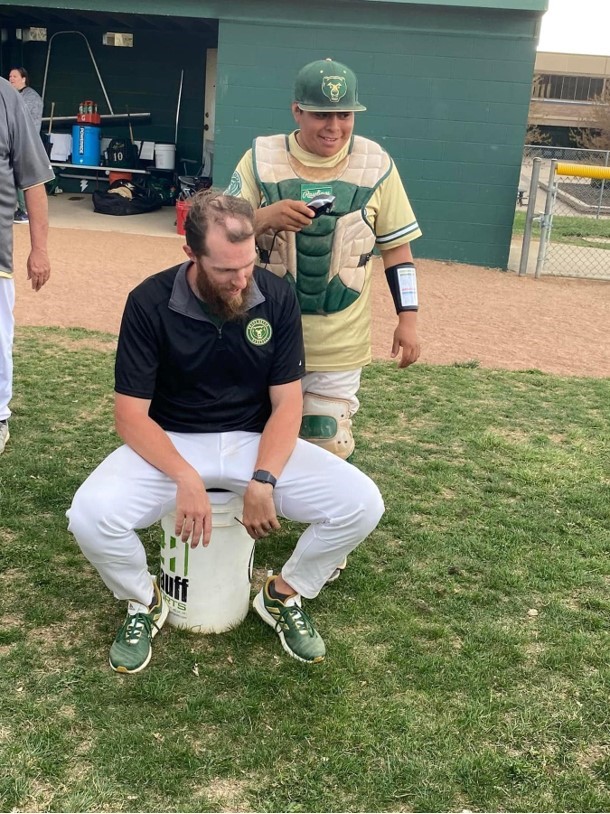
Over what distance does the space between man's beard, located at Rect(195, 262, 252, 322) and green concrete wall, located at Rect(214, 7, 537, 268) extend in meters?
8.16

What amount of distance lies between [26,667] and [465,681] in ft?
4.46

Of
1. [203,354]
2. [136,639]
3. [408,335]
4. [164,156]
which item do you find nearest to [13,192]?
[203,354]

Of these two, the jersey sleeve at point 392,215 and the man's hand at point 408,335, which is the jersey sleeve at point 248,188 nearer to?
the jersey sleeve at point 392,215

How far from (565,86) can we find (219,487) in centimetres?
4982

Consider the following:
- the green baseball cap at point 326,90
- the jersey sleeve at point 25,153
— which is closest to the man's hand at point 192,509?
the green baseball cap at point 326,90

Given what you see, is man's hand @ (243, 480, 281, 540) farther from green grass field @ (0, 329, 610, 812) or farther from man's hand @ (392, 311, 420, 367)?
man's hand @ (392, 311, 420, 367)

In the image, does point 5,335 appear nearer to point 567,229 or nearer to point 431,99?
point 431,99

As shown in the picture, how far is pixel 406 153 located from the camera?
1056 cm

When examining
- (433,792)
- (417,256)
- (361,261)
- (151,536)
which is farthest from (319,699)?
(417,256)

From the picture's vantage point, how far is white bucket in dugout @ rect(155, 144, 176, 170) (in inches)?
525

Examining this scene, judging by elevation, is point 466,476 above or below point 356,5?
below

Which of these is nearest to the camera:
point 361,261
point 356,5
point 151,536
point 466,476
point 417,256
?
point 361,261

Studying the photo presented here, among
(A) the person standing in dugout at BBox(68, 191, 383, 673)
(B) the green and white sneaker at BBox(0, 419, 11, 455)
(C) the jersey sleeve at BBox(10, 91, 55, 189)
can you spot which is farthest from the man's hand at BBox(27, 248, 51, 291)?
(A) the person standing in dugout at BBox(68, 191, 383, 673)

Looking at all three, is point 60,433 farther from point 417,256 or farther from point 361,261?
point 417,256
